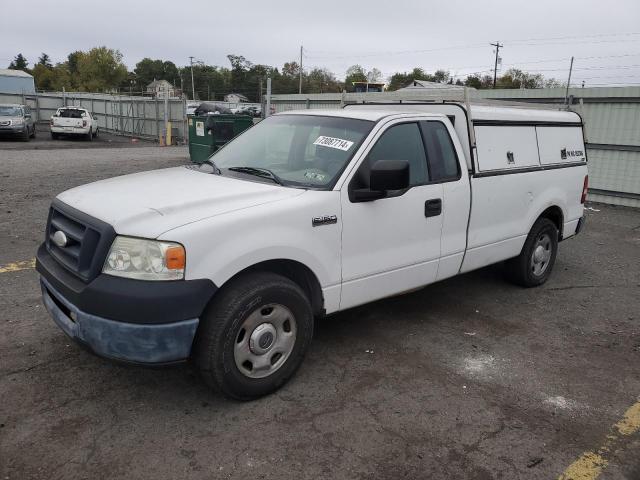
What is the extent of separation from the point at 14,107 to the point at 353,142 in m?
23.9

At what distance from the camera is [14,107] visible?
23.1m

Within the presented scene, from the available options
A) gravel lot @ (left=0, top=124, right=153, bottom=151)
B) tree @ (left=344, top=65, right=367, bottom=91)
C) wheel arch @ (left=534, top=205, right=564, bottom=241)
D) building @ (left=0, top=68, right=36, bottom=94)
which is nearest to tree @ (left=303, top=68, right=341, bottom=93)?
tree @ (left=344, top=65, right=367, bottom=91)

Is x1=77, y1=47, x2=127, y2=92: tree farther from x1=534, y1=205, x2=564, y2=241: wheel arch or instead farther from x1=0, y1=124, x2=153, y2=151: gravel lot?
x1=534, y1=205, x2=564, y2=241: wheel arch

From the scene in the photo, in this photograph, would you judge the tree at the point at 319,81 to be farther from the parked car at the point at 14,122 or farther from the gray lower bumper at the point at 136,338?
the gray lower bumper at the point at 136,338

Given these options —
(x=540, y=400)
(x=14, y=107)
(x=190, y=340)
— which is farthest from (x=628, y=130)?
(x=14, y=107)

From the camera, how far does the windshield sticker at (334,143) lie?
3930 mm

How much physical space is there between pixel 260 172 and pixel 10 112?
76.4ft

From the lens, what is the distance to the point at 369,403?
348 centimetres

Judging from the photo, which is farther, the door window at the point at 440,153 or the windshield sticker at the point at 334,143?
the door window at the point at 440,153

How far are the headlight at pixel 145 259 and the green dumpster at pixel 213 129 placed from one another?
1218cm

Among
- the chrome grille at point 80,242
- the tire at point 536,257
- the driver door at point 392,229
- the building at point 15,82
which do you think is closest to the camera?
the chrome grille at point 80,242

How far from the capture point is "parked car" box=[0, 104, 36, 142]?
72.7 feet

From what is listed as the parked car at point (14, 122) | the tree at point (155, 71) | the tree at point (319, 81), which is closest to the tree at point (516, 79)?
the tree at point (319, 81)

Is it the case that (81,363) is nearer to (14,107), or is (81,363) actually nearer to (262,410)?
(262,410)
